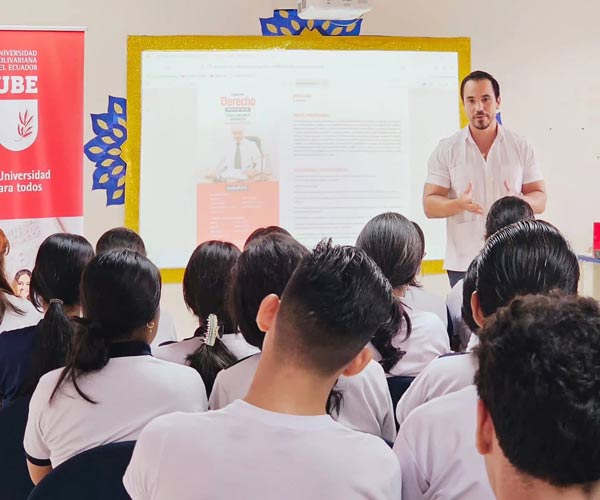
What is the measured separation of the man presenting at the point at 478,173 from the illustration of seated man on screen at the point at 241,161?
1029mm

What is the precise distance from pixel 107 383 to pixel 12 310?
1170 mm

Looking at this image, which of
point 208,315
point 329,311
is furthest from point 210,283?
point 329,311

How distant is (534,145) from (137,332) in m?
3.67

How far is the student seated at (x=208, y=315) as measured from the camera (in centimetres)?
183

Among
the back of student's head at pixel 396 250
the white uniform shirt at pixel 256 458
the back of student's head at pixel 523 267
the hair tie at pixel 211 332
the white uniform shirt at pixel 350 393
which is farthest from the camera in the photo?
the back of student's head at pixel 396 250

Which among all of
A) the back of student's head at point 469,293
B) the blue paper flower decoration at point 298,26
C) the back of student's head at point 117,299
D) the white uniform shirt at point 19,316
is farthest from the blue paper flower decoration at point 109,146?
the back of student's head at point 469,293

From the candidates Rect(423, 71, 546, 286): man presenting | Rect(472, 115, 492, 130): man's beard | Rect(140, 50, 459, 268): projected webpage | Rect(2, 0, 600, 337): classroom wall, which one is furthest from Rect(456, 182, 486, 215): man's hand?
Rect(2, 0, 600, 337): classroom wall

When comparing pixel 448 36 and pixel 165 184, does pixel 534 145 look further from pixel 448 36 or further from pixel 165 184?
pixel 165 184

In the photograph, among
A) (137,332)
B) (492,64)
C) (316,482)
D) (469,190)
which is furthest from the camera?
(492,64)

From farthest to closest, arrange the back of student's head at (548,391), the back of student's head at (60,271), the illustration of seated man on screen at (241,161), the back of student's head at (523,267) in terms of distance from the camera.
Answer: the illustration of seated man on screen at (241,161)
the back of student's head at (60,271)
the back of student's head at (523,267)
the back of student's head at (548,391)

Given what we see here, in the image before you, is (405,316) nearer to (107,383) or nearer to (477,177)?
(107,383)

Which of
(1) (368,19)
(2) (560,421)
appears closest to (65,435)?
(2) (560,421)

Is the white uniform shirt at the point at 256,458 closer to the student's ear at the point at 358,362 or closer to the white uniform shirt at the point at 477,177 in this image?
the student's ear at the point at 358,362

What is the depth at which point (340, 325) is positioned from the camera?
990 millimetres
